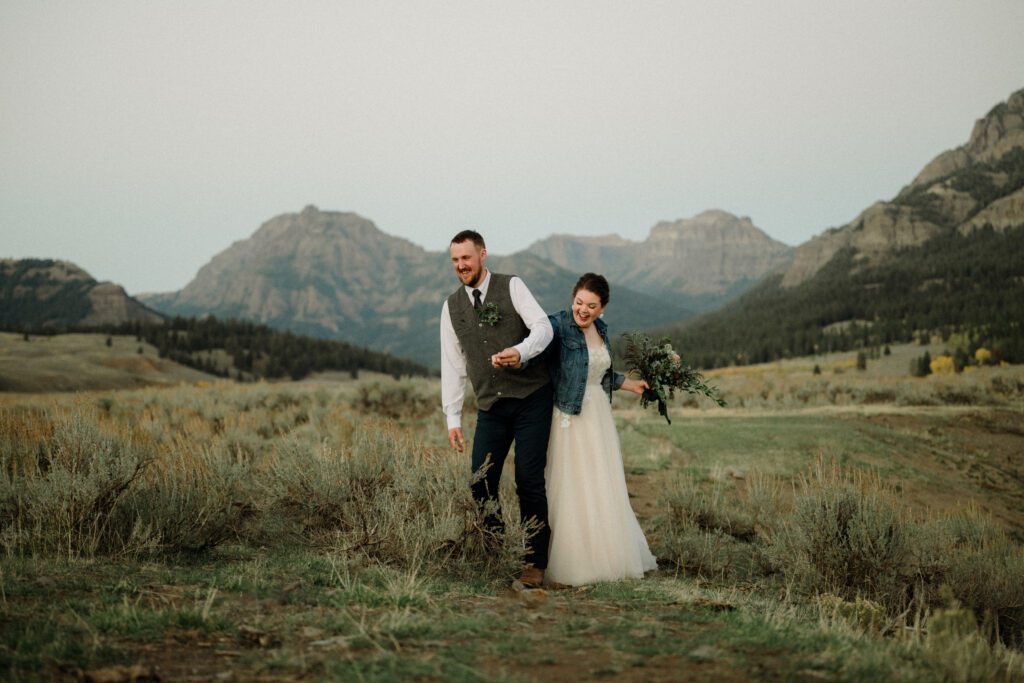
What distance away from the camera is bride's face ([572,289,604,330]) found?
5.89 meters

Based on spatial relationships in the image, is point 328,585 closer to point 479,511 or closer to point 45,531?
point 479,511

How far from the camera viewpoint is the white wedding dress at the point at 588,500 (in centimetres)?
579

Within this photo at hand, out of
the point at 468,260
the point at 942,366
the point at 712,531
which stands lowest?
the point at 712,531

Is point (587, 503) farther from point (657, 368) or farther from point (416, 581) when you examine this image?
point (416, 581)

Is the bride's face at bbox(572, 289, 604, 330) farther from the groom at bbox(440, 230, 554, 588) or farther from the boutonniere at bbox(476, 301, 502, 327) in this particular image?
the boutonniere at bbox(476, 301, 502, 327)

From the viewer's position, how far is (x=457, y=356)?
5891 millimetres

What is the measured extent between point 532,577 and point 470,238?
102 inches

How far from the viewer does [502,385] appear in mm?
5496

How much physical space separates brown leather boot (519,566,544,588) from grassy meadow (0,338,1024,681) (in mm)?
162

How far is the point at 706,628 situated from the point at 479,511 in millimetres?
2159

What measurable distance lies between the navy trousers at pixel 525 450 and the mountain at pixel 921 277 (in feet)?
182

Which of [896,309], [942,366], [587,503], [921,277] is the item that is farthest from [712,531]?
[921,277]

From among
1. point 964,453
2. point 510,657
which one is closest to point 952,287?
point 964,453

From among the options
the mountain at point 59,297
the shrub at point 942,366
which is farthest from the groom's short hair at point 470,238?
the mountain at point 59,297
